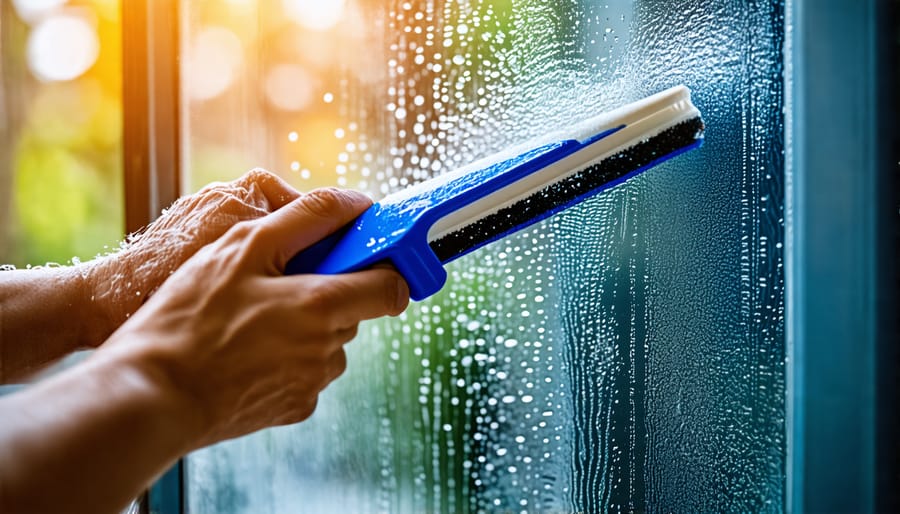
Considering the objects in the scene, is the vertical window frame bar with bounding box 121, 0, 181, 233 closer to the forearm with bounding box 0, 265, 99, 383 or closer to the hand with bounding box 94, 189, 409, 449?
the forearm with bounding box 0, 265, 99, 383

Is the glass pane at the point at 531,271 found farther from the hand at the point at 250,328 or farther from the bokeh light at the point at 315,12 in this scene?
the hand at the point at 250,328

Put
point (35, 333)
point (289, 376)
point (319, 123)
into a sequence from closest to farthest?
point (289, 376) → point (35, 333) → point (319, 123)

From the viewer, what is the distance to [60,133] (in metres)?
0.67

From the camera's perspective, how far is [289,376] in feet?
1.20

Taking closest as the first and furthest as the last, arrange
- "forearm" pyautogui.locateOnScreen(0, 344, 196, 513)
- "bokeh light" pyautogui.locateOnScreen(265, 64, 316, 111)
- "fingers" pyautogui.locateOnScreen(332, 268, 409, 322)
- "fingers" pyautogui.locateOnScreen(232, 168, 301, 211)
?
"forearm" pyautogui.locateOnScreen(0, 344, 196, 513)
"fingers" pyautogui.locateOnScreen(332, 268, 409, 322)
"fingers" pyautogui.locateOnScreen(232, 168, 301, 211)
"bokeh light" pyautogui.locateOnScreen(265, 64, 316, 111)

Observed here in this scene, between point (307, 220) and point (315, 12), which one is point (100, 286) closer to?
point (307, 220)

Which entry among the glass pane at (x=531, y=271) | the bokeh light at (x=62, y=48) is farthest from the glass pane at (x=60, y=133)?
the glass pane at (x=531, y=271)

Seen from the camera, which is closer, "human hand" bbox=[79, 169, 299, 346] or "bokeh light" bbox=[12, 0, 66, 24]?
"human hand" bbox=[79, 169, 299, 346]

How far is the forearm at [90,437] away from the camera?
27cm

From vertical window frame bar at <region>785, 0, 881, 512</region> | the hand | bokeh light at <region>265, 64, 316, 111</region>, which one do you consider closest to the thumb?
the hand

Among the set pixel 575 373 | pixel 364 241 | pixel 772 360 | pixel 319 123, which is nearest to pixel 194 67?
pixel 319 123

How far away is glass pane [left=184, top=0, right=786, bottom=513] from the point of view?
0.52 meters

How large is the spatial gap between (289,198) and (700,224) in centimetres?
35

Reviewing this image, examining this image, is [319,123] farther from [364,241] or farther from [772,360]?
[772,360]
